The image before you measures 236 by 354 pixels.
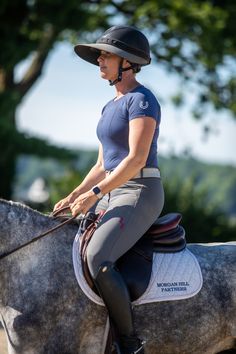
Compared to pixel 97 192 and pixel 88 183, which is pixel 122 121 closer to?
pixel 97 192

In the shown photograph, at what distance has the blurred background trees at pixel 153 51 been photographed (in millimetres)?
21656

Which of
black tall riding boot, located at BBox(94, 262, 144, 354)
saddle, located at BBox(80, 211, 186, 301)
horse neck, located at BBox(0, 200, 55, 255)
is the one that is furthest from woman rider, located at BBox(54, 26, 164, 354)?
horse neck, located at BBox(0, 200, 55, 255)

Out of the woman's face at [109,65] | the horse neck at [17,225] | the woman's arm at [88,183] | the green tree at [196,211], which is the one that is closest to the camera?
the horse neck at [17,225]

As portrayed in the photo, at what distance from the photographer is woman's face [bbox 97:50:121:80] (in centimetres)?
573

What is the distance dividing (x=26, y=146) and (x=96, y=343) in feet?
53.9

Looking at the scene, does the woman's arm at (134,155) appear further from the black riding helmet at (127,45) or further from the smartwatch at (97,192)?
the black riding helmet at (127,45)

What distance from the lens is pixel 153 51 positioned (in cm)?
2955

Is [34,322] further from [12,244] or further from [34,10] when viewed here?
[34,10]

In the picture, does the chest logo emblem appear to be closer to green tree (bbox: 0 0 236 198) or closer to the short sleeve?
the short sleeve

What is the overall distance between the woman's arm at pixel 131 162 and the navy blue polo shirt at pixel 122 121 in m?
0.07

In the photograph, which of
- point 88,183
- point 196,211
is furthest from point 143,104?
point 196,211

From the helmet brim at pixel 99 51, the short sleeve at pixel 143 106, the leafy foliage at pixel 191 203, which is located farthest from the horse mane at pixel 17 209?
the leafy foliage at pixel 191 203

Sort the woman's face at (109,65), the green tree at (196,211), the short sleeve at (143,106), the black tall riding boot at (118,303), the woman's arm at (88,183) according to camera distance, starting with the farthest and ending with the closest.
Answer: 1. the green tree at (196,211)
2. the woman's arm at (88,183)
3. the woman's face at (109,65)
4. the short sleeve at (143,106)
5. the black tall riding boot at (118,303)

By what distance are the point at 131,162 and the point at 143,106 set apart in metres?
0.38
